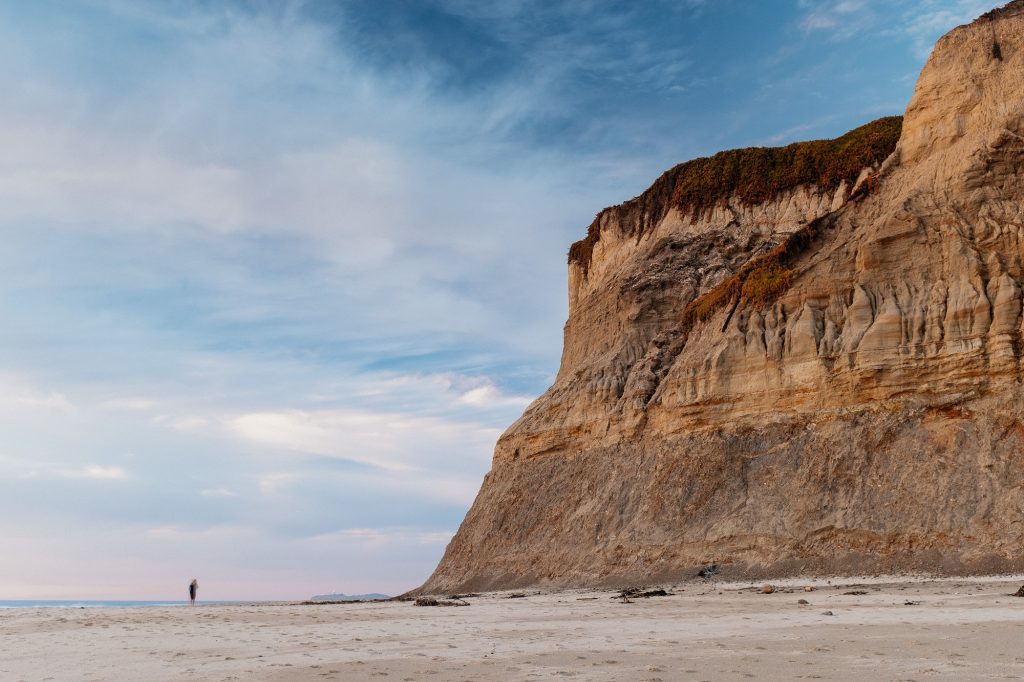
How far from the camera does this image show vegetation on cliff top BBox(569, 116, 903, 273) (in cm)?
3856

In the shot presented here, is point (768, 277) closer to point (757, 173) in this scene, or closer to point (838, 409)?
point (838, 409)

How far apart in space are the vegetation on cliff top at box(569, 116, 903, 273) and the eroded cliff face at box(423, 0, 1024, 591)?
2518mm

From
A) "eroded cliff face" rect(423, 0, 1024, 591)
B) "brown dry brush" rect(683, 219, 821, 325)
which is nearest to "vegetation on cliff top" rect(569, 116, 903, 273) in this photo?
"eroded cliff face" rect(423, 0, 1024, 591)

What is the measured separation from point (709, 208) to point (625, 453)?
52.6ft

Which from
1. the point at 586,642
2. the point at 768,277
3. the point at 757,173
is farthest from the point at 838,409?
the point at 757,173

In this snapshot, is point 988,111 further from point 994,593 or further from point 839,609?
point 839,609

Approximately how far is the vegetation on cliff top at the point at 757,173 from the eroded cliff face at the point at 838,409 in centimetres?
252

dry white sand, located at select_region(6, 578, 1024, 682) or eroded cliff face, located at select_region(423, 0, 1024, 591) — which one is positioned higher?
eroded cliff face, located at select_region(423, 0, 1024, 591)

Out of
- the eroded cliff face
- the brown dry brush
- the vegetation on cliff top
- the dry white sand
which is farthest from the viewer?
the vegetation on cliff top

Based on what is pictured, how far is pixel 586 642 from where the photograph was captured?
11016mm

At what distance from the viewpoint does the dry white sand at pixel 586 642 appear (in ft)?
27.1

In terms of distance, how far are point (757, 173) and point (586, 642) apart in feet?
113

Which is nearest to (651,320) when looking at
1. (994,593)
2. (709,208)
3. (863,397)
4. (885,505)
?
(709,208)

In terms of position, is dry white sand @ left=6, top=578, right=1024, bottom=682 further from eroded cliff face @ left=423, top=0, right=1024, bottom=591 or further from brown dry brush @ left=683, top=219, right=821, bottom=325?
brown dry brush @ left=683, top=219, right=821, bottom=325
